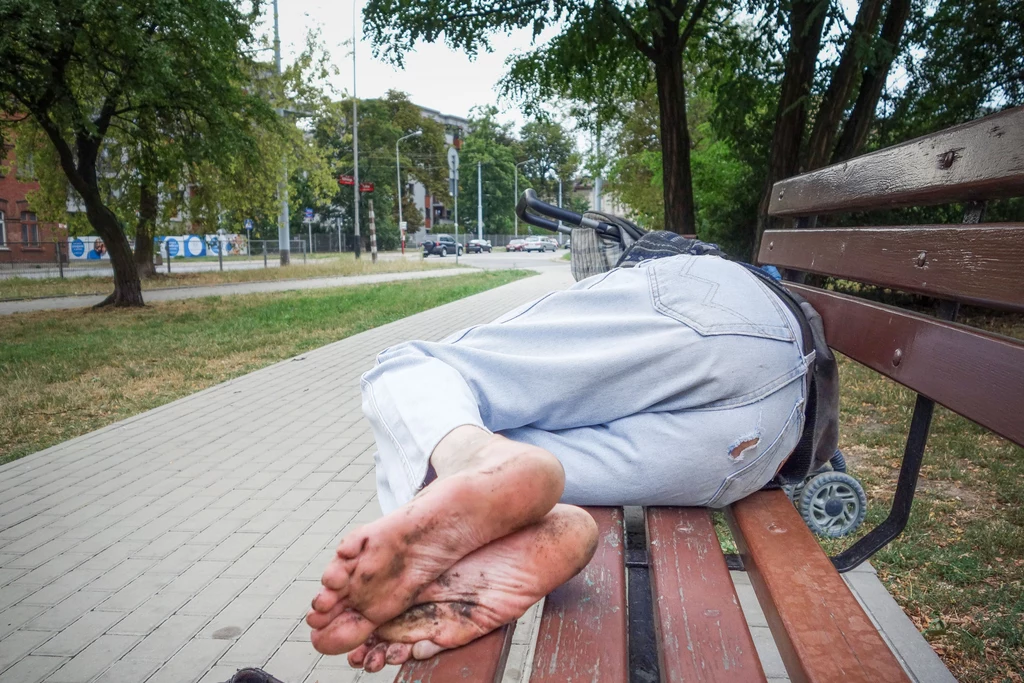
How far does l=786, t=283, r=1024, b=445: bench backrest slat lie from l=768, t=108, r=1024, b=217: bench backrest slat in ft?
0.83

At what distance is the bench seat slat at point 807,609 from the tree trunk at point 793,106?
647 cm

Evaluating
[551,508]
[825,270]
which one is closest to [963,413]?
[551,508]

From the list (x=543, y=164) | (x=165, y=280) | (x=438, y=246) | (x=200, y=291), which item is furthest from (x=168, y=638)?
(x=543, y=164)

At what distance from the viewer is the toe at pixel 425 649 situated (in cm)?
114

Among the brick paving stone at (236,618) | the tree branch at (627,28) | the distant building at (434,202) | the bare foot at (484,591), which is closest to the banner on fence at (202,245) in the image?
the distant building at (434,202)

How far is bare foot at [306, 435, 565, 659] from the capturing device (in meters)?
1.10

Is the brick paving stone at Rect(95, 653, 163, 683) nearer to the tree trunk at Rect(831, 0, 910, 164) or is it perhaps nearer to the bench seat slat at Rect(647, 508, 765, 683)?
the bench seat slat at Rect(647, 508, 765, 683)

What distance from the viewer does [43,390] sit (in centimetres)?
671

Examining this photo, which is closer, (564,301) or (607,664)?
(607,664)

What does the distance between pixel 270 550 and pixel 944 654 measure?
95.3 inches

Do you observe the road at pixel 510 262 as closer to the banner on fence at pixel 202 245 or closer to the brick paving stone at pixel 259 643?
the banner on fence at pixel 202 245

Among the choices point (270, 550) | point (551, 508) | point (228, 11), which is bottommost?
point (270, 550)

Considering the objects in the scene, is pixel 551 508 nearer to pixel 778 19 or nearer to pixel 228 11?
pixel 778 19

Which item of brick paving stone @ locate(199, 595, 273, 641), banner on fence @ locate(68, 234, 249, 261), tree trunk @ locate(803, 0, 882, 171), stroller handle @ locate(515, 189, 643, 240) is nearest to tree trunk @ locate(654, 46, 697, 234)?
tree trunk @ locate(803, 0, 882, 171)
